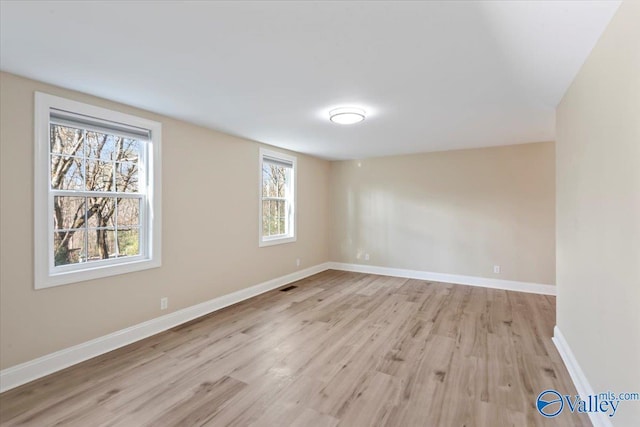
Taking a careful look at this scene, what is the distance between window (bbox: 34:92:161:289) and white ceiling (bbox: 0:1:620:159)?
0.92 feet

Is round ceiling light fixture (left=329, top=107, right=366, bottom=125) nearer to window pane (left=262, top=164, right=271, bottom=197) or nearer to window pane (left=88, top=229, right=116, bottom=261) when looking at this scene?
window pane (left=262, top=164, right=271, bottom=197)

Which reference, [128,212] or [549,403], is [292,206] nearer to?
[128,212]

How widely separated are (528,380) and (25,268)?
409cm

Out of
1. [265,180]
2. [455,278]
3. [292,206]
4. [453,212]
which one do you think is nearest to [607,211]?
[453,212]

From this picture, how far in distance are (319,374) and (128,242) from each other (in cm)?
237

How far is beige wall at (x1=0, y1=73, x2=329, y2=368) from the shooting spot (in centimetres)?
229

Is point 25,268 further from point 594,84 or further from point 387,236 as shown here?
point 387,236

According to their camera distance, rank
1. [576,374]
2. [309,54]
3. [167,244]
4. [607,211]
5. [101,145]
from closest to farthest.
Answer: [607,211]
[309,54]
[576,374]
[101,145]
[167,244]

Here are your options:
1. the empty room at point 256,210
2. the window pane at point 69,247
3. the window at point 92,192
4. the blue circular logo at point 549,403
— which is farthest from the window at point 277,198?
the blue circular logo at point 549,403

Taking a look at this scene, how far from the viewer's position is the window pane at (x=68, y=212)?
2.58 m

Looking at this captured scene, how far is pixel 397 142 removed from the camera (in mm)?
4754

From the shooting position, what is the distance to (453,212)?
5.35 metres

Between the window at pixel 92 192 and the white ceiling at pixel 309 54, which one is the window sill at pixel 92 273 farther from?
the white ceiling at pixel 309 54

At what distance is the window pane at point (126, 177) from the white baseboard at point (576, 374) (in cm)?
420
